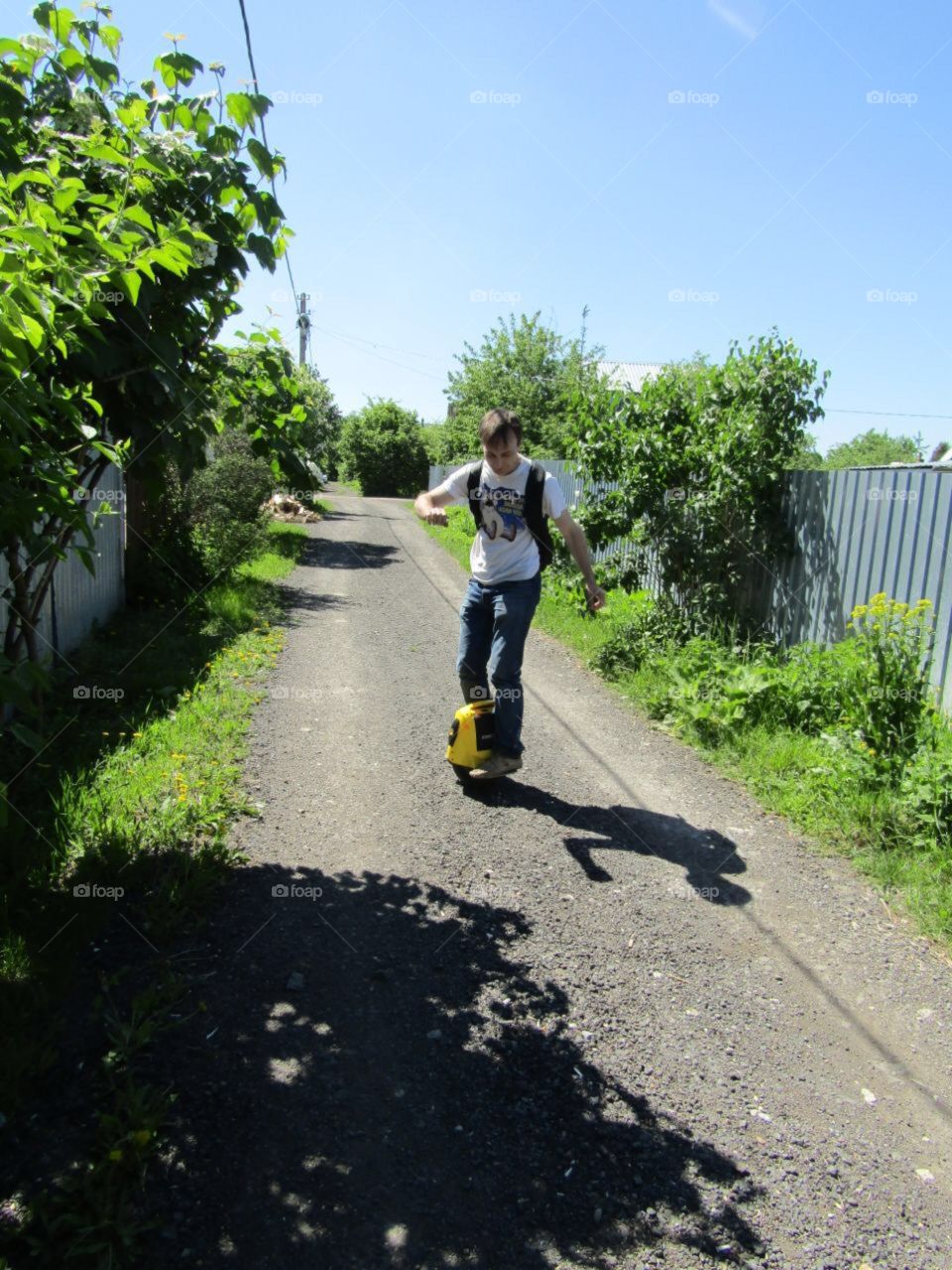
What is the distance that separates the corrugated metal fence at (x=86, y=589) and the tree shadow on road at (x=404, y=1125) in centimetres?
411

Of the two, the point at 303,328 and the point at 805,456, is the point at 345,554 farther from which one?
the point at 303,328

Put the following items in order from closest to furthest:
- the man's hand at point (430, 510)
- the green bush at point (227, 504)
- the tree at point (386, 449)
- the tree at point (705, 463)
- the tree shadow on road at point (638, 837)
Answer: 1. the tree shadow on road at point (638, 837)
2. the man's hand at point (430, 510)
3. the tree at point (705, 463)
4. the green bush at point (227, 504)
5. the tree at point (386, 449)

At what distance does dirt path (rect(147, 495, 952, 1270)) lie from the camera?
2.14 m

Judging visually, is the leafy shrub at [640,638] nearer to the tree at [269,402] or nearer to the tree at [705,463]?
the tree at [705,463]

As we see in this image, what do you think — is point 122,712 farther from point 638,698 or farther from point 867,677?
point 867,677

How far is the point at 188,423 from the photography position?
12.8 feet

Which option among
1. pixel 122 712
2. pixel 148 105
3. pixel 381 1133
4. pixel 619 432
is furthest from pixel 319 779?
pixel 619 432

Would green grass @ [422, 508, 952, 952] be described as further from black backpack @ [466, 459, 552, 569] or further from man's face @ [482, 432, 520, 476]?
man's face @ [482, 432, 520, 476]

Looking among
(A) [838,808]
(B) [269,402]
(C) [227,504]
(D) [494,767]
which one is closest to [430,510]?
(B) [269,402]

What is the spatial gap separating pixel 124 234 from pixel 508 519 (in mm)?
2400

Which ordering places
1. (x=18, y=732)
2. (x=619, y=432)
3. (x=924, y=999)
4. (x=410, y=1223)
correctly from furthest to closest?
1. (x=619, y=432)
2. (x=924, y=999)
3. (x=18, y=732)
4. (x=410, y=1223)

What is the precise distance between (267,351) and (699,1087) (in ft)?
12.4

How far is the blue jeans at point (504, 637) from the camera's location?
4.69 m

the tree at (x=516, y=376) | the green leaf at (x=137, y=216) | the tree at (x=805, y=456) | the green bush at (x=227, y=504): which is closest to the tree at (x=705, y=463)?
the tree at (x=805, y=456)
